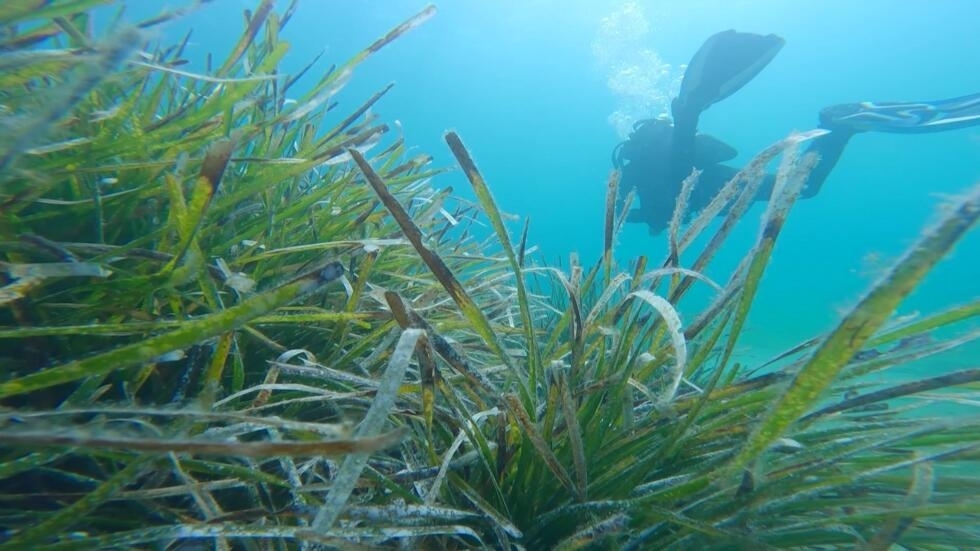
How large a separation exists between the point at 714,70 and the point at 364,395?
401 inches

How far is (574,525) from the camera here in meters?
0.82

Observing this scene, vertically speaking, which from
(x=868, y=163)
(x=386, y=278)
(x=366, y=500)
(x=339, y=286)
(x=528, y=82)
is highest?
(x=868, y=163)

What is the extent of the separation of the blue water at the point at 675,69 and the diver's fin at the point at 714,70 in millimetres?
27291

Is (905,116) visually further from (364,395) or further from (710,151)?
(364,395)

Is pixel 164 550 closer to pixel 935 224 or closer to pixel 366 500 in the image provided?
pixel 366 500

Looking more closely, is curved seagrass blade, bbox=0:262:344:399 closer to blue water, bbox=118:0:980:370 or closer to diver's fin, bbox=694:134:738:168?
diver's fin, bbox=694:134:738:168

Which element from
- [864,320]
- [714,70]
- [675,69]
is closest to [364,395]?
[864,320]

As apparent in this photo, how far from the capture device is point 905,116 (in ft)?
29.6

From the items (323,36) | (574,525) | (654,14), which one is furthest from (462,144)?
(654,14)

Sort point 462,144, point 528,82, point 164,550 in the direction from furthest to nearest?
point 528,82 < point 462,144 < point 164,550

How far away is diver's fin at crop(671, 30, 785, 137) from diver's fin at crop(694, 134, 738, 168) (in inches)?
14.4

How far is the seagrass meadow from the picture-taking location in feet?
1.76

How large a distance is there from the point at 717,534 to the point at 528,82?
62.0m

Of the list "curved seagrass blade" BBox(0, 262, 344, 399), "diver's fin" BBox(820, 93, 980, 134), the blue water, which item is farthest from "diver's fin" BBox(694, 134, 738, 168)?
the blue water
